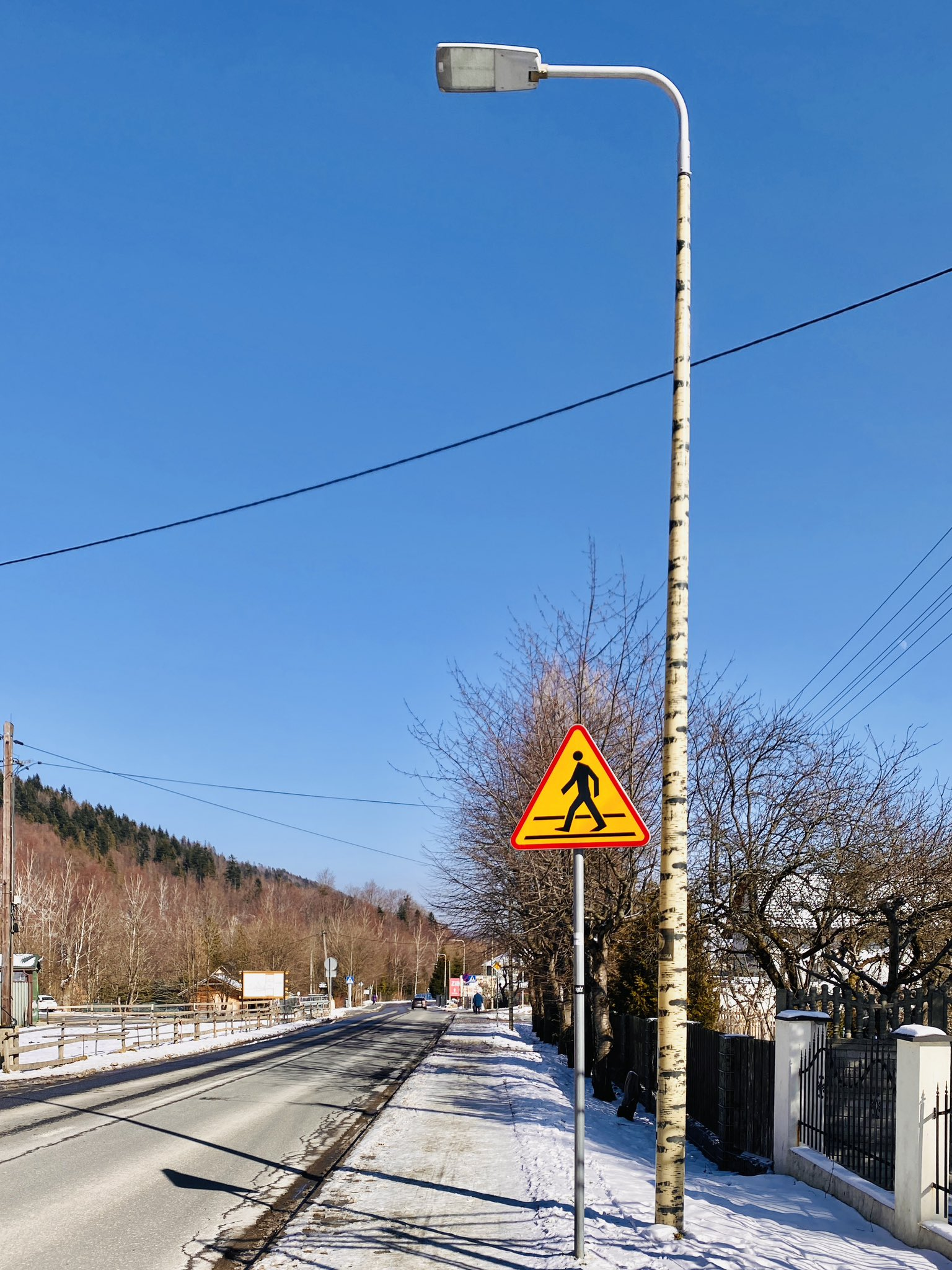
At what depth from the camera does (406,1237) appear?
770cm

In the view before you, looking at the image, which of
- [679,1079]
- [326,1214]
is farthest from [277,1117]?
[679,1079]

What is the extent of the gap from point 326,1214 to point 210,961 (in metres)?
90.4

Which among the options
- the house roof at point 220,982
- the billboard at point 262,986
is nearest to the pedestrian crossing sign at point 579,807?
the billboard at point 262,986

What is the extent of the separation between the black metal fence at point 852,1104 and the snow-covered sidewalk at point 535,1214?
48 centimetres

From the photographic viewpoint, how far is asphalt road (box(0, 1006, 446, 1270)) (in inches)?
306

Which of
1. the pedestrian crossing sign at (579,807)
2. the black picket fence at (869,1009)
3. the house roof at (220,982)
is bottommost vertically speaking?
the house roof at (220,982)

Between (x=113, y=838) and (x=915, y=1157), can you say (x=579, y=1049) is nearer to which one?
(x=915, y=1157)

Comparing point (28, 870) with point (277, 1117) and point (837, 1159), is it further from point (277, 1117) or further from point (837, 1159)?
point (837, 1159)

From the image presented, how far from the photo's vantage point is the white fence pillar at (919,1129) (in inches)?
297

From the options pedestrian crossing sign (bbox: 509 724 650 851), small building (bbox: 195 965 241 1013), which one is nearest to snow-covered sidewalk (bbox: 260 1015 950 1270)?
pedestrian crossing sign (bbox: 509 724 650 851)

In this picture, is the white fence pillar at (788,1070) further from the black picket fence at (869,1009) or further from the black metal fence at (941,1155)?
the black metal fence at (941,1155)

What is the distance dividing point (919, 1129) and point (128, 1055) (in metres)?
26.2

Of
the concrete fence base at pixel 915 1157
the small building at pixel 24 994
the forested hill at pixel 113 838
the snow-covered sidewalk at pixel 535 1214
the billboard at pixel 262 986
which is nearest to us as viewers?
the snow-covered sidewalk at pixel 535 1214

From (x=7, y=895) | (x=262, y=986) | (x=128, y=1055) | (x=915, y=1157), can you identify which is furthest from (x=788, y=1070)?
(x=262, y=986)
